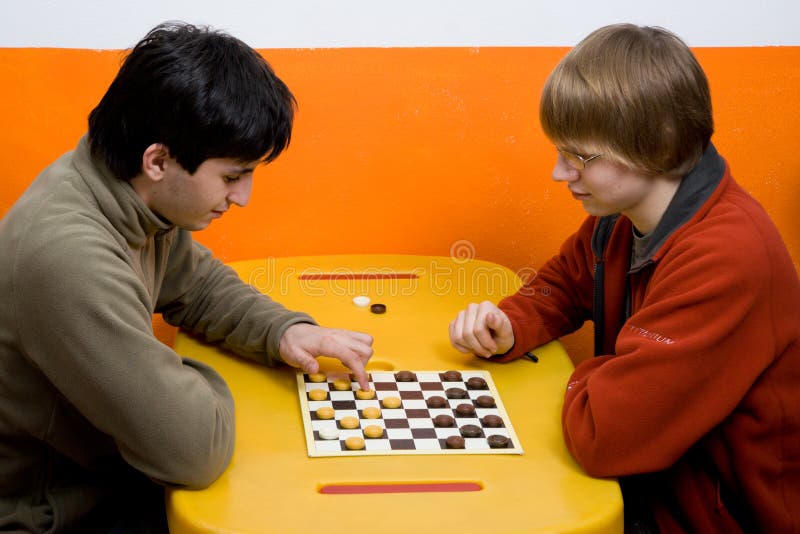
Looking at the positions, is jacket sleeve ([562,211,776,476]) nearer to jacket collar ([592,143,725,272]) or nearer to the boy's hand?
jacket collar ([592,143,725,272])

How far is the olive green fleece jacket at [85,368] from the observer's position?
1.14 meters

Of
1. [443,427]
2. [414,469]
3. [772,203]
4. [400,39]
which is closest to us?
[414,469]

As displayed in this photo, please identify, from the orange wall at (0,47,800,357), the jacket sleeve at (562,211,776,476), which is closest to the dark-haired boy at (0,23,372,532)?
the jacket sleeve at (562,211,776,476)

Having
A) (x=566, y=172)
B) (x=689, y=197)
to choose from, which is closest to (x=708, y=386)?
(x=689, y=197)

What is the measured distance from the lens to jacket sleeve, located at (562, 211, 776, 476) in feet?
4.03

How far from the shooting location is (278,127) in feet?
4.33

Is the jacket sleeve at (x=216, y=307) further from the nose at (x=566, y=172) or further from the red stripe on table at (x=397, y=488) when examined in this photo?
the nose at (x=566, y=172)

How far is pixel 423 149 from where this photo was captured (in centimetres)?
207

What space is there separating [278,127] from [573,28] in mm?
952

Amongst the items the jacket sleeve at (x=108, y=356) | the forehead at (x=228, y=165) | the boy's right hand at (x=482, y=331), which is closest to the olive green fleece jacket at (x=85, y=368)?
the jacket sleeve at (x=108, y=356)

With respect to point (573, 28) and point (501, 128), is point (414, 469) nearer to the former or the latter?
point (501, 128)

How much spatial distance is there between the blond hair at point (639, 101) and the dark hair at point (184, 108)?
0.43m

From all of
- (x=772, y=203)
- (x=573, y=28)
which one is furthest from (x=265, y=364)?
(x=772, y=203)

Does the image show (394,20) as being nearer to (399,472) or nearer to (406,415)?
(406,415)
